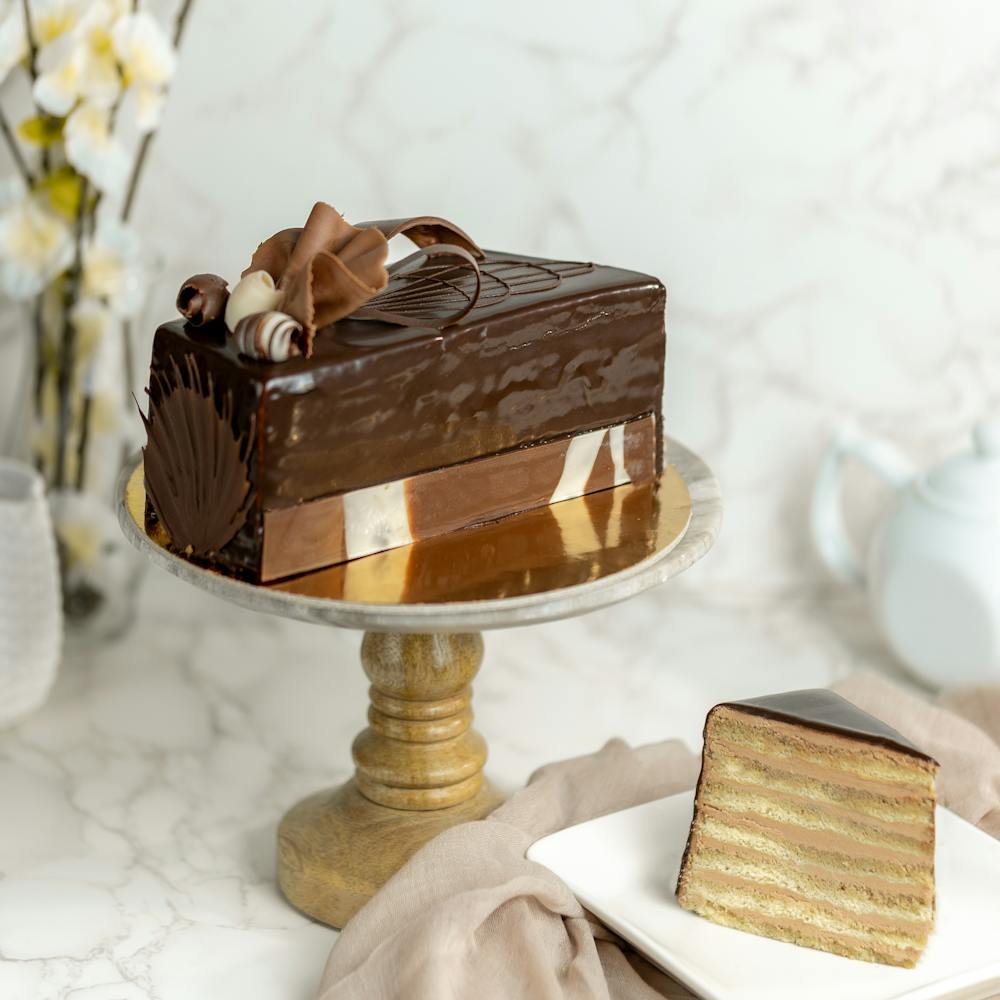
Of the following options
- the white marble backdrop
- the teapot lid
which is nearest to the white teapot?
the teapot lid

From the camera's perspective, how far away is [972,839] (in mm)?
1192

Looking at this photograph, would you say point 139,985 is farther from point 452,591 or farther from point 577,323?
point 577,323

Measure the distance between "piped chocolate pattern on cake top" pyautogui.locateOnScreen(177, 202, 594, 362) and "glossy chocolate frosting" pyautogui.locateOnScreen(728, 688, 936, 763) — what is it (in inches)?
13.6

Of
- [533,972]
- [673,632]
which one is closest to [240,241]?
[673,632]

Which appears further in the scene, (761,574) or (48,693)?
(761,574)

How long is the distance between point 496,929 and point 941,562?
0.70 metres

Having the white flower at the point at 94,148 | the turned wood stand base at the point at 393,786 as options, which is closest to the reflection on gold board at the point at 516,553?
the turned wood stand base at the point at 393,786

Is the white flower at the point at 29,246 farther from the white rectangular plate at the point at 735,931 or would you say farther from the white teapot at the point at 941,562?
the white teapot at the point at 941,562

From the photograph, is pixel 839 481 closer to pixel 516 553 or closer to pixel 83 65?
pixel 516 553

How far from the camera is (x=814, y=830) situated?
3.59 ft

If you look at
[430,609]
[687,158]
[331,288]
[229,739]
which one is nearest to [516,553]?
[430,609]

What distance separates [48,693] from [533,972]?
0.70 meters

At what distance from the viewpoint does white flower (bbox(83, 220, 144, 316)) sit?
151cm

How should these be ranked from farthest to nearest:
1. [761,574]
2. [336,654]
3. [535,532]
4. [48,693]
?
[761,574], [336,654], [48,693], [535,532]
